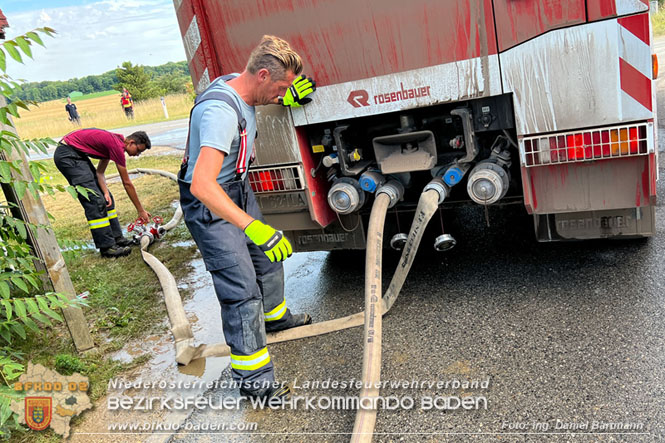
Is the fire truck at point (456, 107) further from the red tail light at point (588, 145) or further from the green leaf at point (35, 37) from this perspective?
the green leaf at point (35, 37)

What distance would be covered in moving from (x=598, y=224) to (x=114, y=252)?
15.0ft

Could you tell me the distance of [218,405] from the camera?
2750 mm

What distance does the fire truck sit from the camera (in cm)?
269

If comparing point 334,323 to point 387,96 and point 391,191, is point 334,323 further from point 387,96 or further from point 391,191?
point 387,96

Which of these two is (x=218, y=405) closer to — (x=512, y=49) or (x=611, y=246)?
(x=512, y=49)

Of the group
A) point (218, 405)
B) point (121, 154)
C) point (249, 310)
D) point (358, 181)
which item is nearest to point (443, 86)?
point (358, 181)

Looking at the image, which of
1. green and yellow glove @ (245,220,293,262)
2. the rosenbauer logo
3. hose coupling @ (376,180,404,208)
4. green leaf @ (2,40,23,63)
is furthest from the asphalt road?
green leaf @ (2,40,23,63)

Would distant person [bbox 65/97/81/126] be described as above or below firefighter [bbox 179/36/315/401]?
above

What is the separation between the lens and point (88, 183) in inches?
213

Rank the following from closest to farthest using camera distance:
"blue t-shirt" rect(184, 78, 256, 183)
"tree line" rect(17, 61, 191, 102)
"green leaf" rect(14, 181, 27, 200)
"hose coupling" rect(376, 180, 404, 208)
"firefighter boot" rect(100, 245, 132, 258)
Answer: "blue t-shirt" rect(184, 78, 256, 183), "green leaf" rect(14, 181, 27, 200), "hose coupling" rect(376, 180, 404, 208), "firefighter boot" rect(100, 245, 132, 258), "tree line" rect(17, 61, 191, 102)

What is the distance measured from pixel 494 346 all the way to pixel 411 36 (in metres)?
1.78

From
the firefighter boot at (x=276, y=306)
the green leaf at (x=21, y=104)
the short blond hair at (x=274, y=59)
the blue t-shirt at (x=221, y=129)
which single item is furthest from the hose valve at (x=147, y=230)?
the short blond hair at (x=274, y=59)

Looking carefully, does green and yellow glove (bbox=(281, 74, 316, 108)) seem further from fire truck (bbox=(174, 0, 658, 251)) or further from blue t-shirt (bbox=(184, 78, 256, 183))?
blue t-shirt (bbox=(184, 78, 256, 183))

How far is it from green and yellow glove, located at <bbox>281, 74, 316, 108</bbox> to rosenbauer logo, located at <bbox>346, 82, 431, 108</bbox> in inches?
9.7
